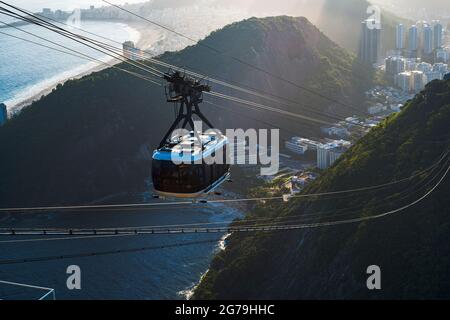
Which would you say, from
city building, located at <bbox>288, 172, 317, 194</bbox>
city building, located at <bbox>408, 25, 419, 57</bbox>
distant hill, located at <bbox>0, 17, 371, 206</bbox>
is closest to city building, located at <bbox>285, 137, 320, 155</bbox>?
distant hill, located at <bbox>0, 17, 371, 206</bbox>

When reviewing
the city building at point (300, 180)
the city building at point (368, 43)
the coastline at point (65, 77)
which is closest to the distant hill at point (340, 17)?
the city building at point (368, 43)

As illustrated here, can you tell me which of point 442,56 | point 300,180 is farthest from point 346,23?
point 300,180

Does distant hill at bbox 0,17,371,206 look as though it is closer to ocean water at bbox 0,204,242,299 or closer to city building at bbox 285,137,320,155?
city building at bbox 285,137,320,155

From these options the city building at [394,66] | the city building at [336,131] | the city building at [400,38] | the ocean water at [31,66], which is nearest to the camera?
the city building at [336,131]

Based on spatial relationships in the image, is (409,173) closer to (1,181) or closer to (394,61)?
(1,181)

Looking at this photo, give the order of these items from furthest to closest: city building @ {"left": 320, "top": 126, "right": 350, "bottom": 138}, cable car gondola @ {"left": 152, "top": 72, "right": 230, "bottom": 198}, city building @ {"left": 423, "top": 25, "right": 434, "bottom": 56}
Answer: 1. city building @ {"left": 423, "top": 25, "right": 434, "bottom": 56}
2. city building @ {"left": 320, "top": 126, "right": 350, "bottom": 138}
3. cable car gondola @ {"left": 152, "top": 72, "right": 230, "bottom": 198}

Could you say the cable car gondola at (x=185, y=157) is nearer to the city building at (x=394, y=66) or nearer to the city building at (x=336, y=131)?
the city building at (x=336, y=131)
